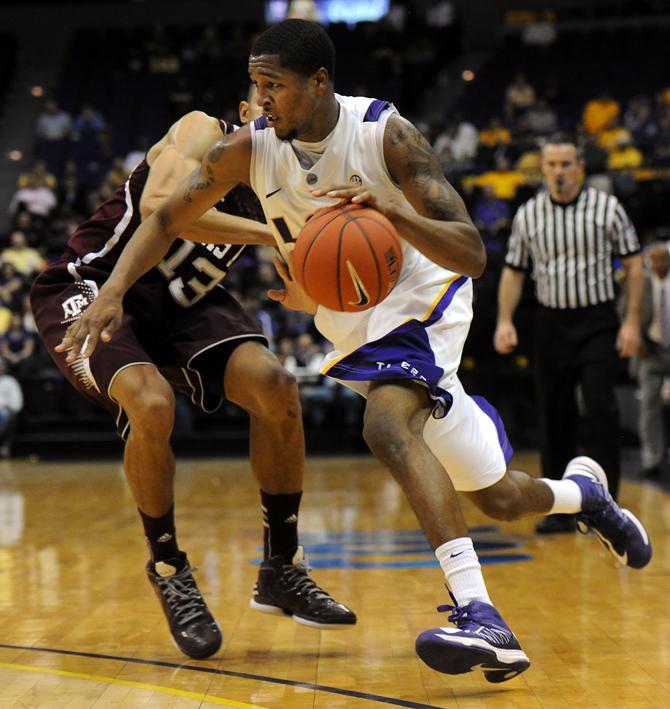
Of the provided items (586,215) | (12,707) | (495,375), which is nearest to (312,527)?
(586,215)

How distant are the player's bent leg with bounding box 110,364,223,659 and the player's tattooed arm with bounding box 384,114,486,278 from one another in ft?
3.29

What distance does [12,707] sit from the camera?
2998 millimetres

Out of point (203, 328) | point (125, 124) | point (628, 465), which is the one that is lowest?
point (628, 465)

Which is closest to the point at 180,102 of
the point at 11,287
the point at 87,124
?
the point at 87,124

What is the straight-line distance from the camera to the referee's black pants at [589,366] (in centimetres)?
622

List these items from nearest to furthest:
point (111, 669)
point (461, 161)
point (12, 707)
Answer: point (12, 707), point (111, 669), point (461, 161)

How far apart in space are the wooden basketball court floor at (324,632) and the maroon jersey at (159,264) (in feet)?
3.93

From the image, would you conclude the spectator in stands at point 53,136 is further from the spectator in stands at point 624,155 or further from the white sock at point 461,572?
the white sock at point 461,572

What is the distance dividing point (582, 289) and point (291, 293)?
3025 mm

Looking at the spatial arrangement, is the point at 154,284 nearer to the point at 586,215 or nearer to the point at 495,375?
the point at 586,215

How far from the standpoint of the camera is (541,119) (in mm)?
16734

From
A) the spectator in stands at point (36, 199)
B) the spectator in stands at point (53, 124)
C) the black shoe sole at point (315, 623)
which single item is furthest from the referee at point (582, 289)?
the spectator in stands at point (53, 124)

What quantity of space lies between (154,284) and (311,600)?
1.17 meters

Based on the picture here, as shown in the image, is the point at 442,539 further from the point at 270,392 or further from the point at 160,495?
the point at 160,495
